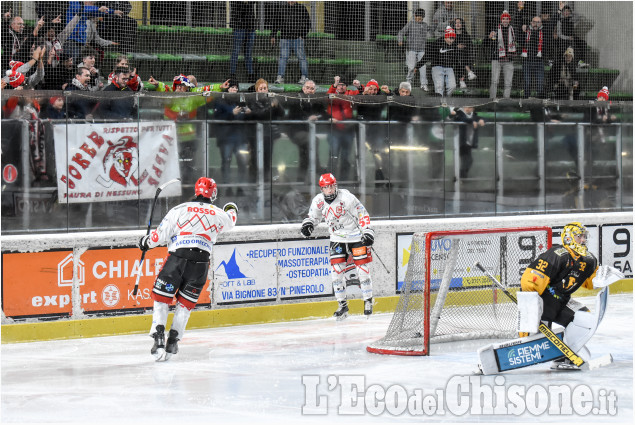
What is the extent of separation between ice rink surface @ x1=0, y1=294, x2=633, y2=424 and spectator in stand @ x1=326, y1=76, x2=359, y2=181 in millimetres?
1970

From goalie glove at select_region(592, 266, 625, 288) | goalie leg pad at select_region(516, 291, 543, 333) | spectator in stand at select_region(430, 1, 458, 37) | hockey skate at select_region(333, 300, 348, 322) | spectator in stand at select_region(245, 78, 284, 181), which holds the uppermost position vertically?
spectator in stand at select_region(430, 1, 458, 37)

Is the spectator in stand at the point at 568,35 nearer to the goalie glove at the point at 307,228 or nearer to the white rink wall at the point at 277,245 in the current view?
the white rink wall at the point at 277,245

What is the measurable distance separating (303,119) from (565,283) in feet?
12.3

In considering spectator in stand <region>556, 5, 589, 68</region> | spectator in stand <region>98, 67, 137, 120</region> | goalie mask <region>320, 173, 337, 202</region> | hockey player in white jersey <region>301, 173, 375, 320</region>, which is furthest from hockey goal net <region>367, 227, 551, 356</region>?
spectator in stand <region>556, 5, 589, 68</region>

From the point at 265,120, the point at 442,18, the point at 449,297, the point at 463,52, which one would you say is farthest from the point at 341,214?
the point at 442,18

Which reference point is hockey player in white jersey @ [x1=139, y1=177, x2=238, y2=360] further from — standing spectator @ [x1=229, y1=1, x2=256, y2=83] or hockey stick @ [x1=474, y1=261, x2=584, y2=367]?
standing spectator @ [x1=229, y1=1, x2=256, y2=83]

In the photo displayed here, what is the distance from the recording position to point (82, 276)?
829 cm

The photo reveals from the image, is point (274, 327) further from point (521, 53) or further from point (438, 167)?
point (521, 53)

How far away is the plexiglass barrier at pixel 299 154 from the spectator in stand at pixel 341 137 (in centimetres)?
1

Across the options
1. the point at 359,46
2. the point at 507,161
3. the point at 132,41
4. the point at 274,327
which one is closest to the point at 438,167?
the point at 507,161

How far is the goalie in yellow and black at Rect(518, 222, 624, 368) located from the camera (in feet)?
21.5

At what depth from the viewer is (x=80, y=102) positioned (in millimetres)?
8539

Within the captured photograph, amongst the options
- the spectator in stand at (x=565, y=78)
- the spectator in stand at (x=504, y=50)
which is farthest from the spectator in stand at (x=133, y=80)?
the spectator in stand at (x=565, y=78)

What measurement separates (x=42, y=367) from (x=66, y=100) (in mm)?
2566
